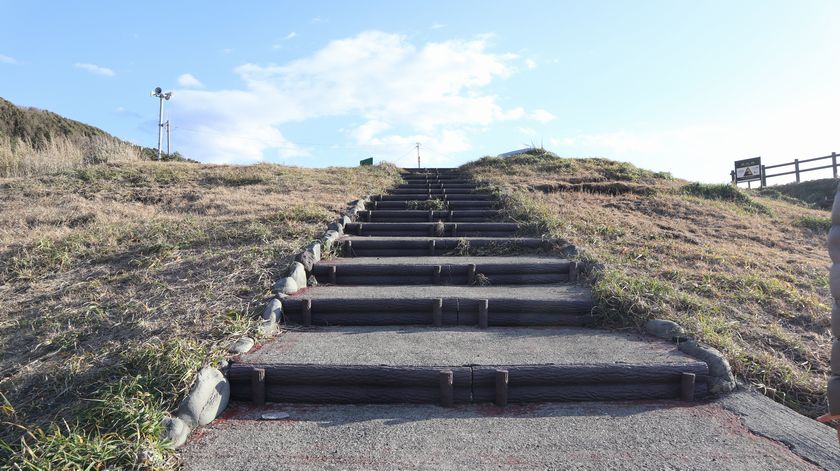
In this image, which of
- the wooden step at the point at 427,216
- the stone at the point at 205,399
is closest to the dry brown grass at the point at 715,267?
the wooden step at the point at 427,216

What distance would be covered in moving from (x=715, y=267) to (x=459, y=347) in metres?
3.55

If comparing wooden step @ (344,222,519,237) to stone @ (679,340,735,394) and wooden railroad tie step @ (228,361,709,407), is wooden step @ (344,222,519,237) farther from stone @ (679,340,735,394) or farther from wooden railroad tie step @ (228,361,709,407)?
wooden railroad tie step @ (228,361,709,407)

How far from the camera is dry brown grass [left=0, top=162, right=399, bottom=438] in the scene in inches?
118

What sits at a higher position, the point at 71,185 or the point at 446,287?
the point at 71,185

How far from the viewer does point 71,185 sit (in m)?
9.05

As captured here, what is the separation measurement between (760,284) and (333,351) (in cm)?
417

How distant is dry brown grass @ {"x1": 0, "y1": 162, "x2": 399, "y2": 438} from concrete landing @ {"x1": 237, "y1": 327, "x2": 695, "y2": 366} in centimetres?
47

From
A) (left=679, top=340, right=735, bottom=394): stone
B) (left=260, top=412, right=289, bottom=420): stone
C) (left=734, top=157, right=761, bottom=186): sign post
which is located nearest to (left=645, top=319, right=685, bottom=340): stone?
(left=679, top=340, right=735, bottom=394): stone

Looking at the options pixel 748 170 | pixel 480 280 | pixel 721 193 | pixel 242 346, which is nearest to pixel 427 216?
pixel 480 280

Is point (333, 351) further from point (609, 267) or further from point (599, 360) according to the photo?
point (609, 267)

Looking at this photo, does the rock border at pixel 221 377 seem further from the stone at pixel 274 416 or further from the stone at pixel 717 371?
the stone at pixel 717 371

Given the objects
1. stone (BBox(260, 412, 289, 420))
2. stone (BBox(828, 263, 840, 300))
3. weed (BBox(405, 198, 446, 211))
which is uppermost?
weed (BBox(405, 198, 446, 211))

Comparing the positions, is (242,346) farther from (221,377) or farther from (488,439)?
(488,439)

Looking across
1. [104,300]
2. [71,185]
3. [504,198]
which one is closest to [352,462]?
[104,300]
